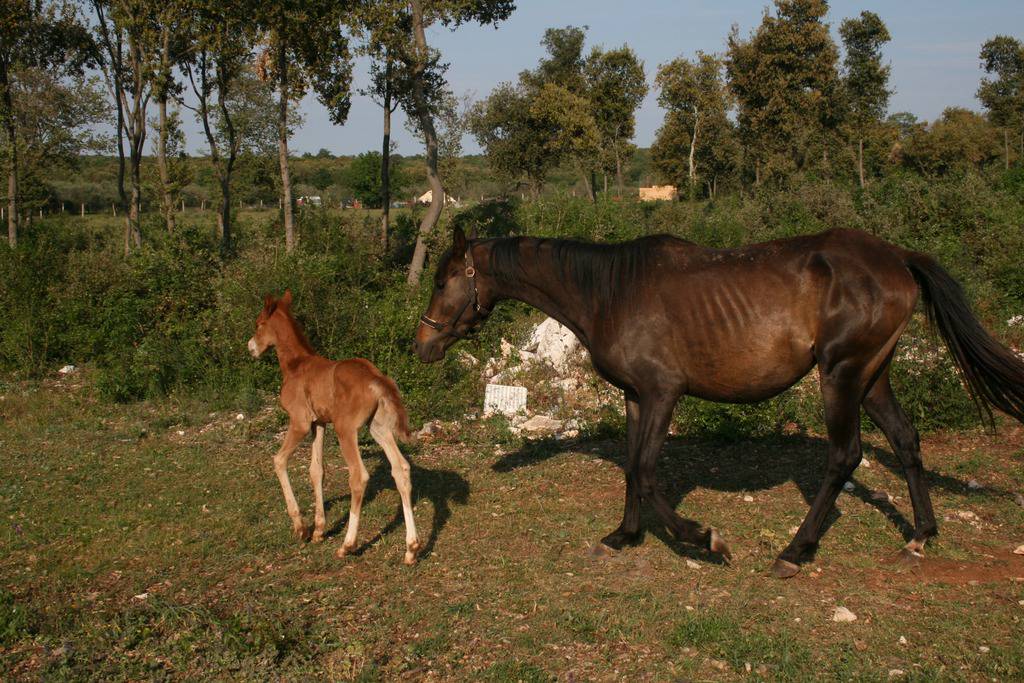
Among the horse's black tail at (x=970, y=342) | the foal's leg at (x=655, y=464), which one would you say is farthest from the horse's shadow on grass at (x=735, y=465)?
the horse's black tail at (x=970, y=342)

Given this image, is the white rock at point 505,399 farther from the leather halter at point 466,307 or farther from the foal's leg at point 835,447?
the foal's leg at point 835,447

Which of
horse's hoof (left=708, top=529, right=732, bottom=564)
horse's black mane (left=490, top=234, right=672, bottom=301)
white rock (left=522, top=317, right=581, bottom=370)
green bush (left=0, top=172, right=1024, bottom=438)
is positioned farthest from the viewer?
white rock (left=522, top=317, right=581, bottom=370)

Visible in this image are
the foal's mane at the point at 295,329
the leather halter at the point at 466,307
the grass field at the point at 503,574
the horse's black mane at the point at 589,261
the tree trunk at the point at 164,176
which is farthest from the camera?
the tree trunk at the point at 164,176

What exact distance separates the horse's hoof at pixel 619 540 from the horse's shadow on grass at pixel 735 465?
31cm

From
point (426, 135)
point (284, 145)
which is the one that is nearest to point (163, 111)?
point (284, 145)

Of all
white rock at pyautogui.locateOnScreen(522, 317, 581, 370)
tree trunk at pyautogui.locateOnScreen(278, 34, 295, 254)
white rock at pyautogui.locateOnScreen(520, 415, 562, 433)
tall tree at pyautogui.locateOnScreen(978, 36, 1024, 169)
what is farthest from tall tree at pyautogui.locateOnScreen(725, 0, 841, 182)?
white rock at pyautogui.locateOnScreen(520, 415, 562, 433)

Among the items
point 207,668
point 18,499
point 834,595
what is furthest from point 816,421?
point 18,499

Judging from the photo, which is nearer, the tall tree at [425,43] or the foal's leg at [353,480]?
the foal's leg at [353,480]

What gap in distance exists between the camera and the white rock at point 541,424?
9539 mm

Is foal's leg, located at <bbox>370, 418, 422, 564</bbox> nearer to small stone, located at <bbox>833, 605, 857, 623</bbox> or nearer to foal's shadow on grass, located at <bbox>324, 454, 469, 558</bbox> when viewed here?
foal's shadow on grass, located at <bbox>324, 454, 469, 558</bbox>

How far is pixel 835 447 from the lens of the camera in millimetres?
5555

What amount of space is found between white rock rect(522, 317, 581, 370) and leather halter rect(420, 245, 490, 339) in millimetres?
5221

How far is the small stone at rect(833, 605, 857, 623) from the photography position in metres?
4.79

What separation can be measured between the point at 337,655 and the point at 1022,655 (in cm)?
352
